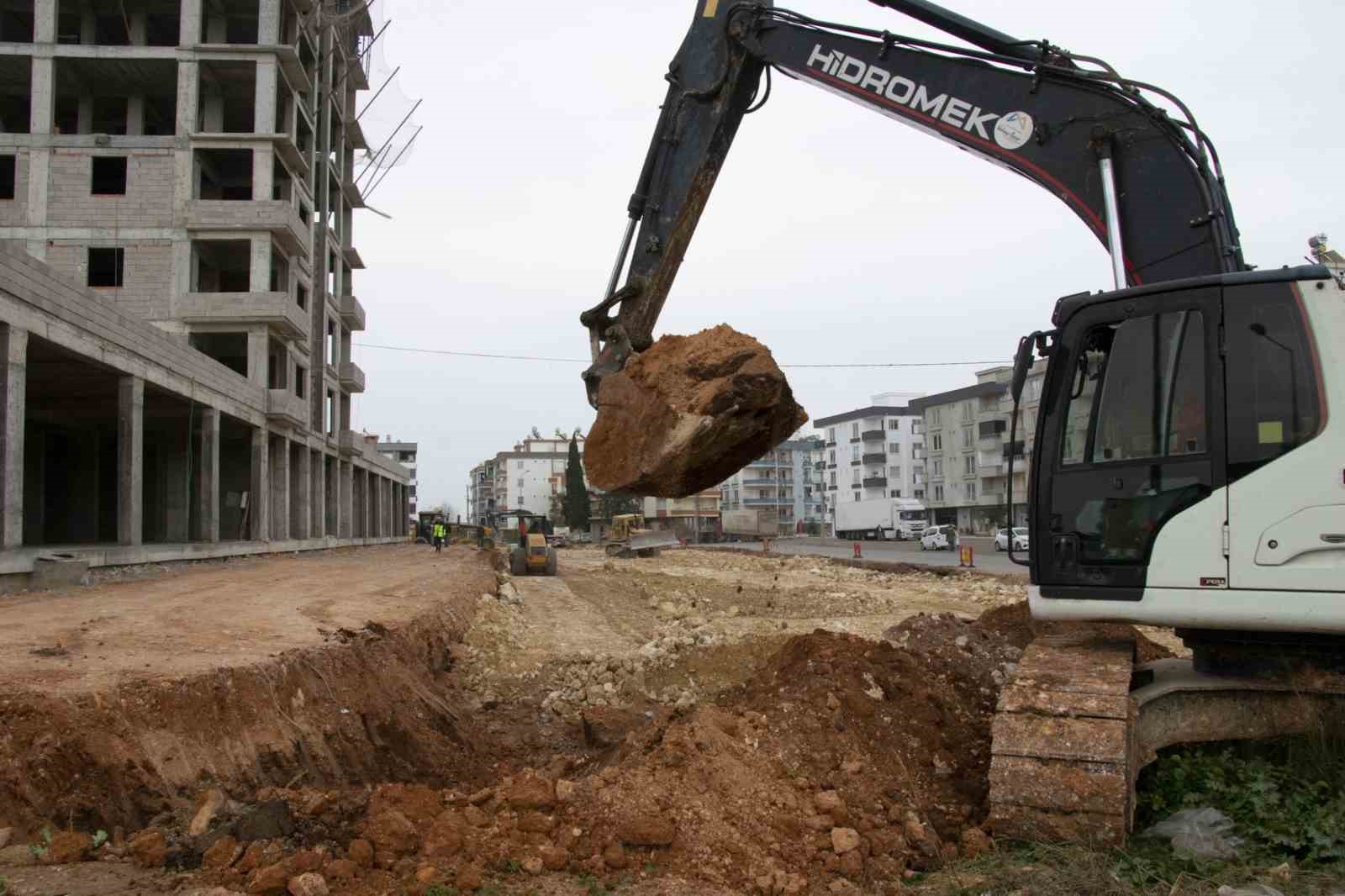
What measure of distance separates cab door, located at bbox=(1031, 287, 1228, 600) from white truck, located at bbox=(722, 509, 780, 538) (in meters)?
60.7

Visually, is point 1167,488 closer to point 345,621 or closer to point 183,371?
point 345,621

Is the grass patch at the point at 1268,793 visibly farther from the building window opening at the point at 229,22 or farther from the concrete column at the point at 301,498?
the building window opening at the point at 229,22

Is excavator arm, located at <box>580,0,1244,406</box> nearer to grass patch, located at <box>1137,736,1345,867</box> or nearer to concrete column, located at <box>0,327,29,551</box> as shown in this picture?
grass patch, located at <box>1137,736,1345,867</box>

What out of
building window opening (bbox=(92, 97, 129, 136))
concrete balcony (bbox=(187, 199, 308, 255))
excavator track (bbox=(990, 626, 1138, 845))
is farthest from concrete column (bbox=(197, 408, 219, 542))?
excavator track (bbox=(990, 626, 1138, 845))

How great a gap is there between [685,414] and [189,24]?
112ft

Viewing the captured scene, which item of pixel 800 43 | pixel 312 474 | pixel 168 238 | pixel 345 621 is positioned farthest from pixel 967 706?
pixel 312 474

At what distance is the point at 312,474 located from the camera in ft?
133

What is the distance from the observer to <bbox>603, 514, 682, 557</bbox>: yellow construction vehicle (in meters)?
41.4

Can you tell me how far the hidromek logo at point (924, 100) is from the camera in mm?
6508

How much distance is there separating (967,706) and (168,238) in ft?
109

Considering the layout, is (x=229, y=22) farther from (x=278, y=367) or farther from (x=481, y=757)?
(x=481, y=757)

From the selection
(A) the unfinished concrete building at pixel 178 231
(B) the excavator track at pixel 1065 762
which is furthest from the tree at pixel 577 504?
(B) the excavator track at pixel 1065 762

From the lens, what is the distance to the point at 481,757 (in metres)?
8.56

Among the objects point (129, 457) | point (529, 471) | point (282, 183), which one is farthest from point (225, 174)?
point (529, 471)
